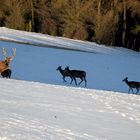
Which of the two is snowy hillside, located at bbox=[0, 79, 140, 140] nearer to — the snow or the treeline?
the snow

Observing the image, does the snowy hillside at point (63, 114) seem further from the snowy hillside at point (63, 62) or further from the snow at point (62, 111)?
the snowy hillside at point (63, 62)

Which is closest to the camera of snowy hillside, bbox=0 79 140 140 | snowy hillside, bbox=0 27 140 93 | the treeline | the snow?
snowy hillside, bbox=0 79 140 140

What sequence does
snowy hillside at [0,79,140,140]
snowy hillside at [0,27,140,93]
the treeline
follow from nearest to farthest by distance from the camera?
snowy hillside at [0,79,140,140] < snowy hillside at [0,27,140,93] < the treeline

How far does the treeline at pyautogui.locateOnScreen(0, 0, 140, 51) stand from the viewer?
183 ft

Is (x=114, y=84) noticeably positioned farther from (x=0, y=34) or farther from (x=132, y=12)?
(x=132, y=12)

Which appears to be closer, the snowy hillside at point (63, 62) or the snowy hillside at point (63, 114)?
the snowy hillside at point (63, 114)

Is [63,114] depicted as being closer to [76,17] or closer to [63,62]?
[63,62]

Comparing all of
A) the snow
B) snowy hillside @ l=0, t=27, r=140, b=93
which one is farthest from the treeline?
the snow

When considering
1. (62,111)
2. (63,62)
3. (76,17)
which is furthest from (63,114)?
(76,17)

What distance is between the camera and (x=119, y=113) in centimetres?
1484

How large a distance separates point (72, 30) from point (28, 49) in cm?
1688

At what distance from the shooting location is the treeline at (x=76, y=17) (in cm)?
5584

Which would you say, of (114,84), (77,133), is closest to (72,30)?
(114,84)

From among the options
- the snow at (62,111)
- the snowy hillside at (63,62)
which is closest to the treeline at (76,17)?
the snowy hillside at (63,62)
